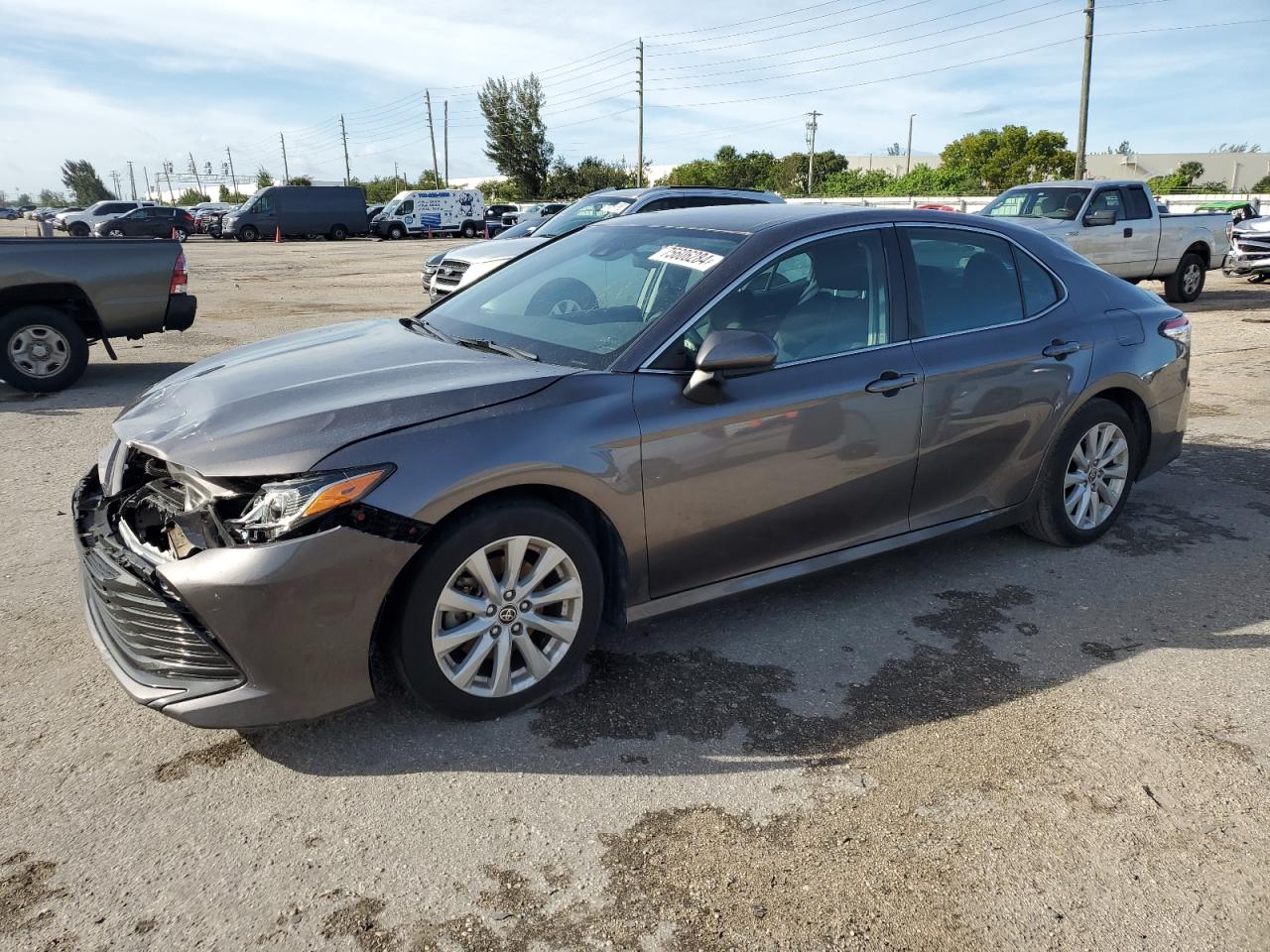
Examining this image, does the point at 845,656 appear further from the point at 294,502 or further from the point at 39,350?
the point at 39,350

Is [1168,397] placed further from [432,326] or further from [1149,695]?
[432,326]

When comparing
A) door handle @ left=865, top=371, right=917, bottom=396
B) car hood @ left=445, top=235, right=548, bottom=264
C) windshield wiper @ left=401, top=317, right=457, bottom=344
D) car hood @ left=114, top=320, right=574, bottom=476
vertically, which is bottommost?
door handle @ left=865, top=371, right=917, bottom=396

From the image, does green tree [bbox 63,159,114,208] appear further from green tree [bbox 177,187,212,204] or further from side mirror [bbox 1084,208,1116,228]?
side mirror [bbox 1084,208,1116,228]

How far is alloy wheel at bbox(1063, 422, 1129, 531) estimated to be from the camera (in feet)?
15.4

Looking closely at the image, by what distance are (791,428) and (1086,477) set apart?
2007 millimetres

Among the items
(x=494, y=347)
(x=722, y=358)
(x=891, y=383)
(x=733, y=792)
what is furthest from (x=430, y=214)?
(x=733, y=792)

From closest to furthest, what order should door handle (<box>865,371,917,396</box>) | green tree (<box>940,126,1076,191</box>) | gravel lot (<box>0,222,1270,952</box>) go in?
gravel lot (<box>0,222,1270,952</box>)
door handle (<box>865,371,917,396</box>)
green tree (<box>940,126,1076,191</box>)

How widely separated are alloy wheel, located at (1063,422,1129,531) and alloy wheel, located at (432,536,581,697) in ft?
9.04

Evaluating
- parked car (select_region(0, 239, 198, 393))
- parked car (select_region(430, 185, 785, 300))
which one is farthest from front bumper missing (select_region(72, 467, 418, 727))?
parked car (select_region(430, 185, 785, 300))

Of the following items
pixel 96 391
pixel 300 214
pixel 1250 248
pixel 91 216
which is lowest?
pixel 96 391

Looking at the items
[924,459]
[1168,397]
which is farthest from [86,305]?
[1168,397]

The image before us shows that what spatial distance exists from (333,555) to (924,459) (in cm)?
246

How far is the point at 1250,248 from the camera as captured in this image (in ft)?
58.2

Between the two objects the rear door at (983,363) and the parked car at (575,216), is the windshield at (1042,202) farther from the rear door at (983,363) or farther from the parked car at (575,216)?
the rear door at (983,363)
